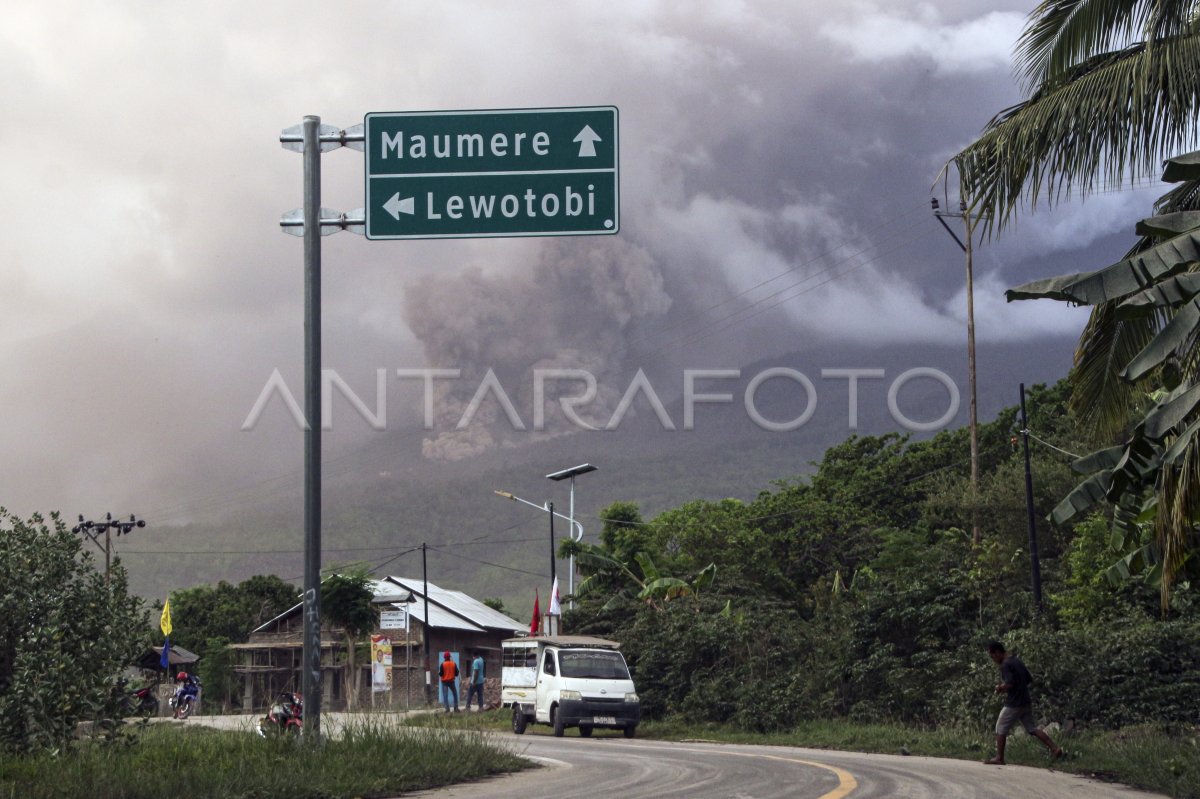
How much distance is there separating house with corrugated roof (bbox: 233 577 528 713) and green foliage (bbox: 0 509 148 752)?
53.8 m

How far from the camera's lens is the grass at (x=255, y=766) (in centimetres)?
1101

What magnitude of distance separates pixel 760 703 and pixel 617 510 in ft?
133

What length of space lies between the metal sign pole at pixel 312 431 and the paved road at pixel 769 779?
4.32ft

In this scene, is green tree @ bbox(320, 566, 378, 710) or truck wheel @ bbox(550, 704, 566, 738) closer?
truck wheel @ bbox(550, 704, 566, 738)

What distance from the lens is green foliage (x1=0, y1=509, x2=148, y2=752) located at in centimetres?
1199

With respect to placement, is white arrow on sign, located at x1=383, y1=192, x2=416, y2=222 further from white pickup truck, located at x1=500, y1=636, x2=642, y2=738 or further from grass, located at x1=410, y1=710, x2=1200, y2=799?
white pickup truck, located at x1=500, y1=636, x2=642, y2=738

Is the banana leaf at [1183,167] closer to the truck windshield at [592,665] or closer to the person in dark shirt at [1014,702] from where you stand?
the person in dark shirt at [1014,702]

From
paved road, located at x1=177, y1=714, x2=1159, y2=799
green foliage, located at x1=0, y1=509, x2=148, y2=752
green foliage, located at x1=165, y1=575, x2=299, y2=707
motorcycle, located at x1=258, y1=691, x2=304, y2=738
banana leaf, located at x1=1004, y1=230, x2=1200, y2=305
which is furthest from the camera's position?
green foliage, located at x1=165, y1=575, x2=299, y2=707

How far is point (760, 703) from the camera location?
2823 centimetres

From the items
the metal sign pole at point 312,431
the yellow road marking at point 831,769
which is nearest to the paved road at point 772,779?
the yellow road marking at point 831,769

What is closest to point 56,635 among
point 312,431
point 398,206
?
point 312,431

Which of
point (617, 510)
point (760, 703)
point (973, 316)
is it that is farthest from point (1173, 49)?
point (617, 510)

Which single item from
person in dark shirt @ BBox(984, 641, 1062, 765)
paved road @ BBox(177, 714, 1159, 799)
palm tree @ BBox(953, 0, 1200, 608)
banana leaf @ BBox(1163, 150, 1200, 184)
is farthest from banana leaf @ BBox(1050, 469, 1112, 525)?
banana leaf @ BBox(1163, 150, 1200, 184)

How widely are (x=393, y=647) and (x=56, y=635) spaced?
59574 millimetres
